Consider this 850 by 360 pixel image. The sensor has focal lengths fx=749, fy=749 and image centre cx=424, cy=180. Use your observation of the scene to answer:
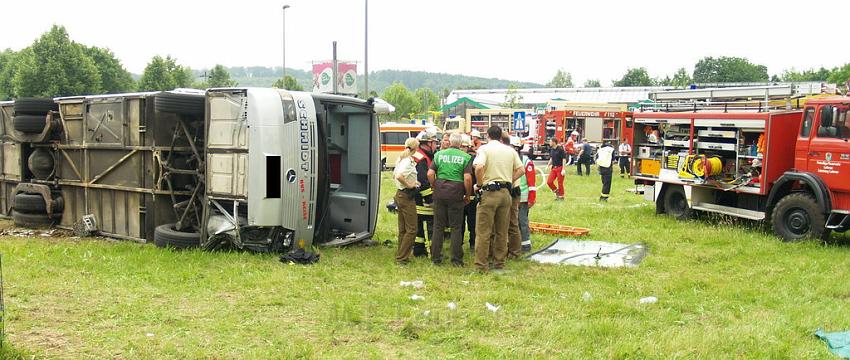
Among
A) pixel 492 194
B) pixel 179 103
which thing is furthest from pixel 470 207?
pixel 179 103

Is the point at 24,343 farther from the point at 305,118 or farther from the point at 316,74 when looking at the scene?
the point at 316,74

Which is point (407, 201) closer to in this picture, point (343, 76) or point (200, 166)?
point (200, 166)

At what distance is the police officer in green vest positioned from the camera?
30.8 ft

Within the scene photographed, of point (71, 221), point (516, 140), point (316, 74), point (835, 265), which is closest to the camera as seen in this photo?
point (835, 265)

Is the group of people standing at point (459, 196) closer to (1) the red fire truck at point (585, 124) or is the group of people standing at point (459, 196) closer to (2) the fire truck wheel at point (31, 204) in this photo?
(2) the fire truck wheel at point (31, 204)

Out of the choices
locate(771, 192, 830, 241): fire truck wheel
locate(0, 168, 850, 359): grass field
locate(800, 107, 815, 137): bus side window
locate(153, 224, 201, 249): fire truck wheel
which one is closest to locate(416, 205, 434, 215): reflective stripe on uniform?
locate(0, 168, 850, 359): grass field

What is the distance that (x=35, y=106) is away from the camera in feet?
40.0

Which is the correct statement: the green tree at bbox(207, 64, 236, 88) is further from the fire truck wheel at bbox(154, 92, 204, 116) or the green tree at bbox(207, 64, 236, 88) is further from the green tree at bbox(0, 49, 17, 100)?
the fire truck wheel at bbox(154, 92, 204, 116)

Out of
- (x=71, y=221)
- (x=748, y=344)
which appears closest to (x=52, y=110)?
(x=71, y=221)

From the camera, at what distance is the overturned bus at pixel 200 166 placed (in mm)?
9531

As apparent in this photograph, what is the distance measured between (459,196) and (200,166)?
3.56 metres

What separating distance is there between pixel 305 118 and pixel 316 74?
75.9 ft

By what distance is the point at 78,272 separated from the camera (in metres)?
8.70

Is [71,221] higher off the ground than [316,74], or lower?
lower
